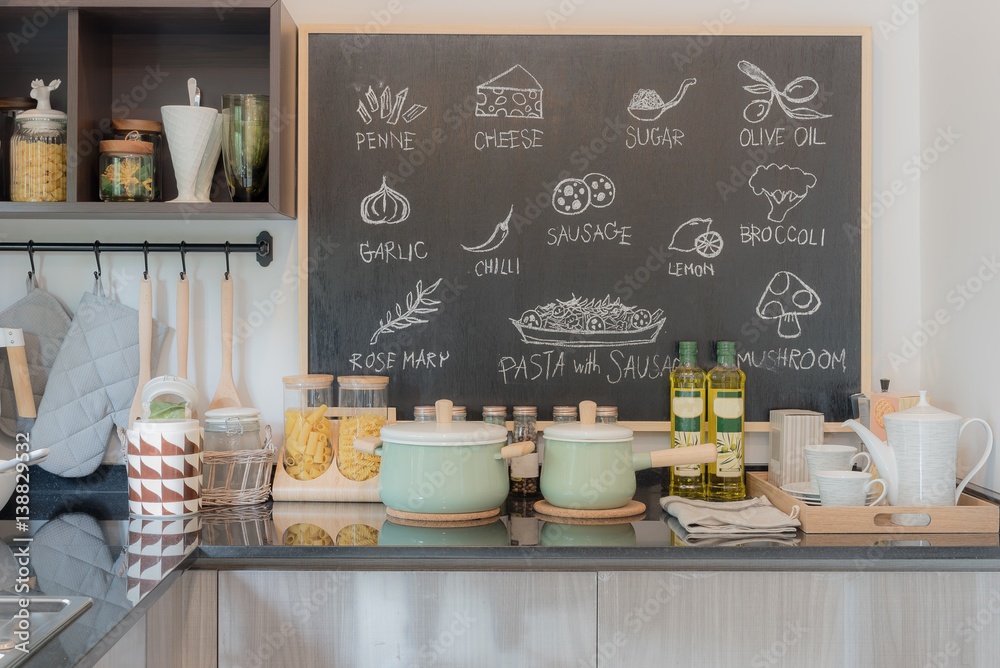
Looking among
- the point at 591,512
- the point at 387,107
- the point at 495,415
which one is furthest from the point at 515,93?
the point at 591,512

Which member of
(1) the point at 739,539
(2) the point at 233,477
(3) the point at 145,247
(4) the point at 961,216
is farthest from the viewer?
(3) the point at 145,247

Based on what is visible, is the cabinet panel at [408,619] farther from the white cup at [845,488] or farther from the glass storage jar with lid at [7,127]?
the glass storage jar with lid at [7,127]

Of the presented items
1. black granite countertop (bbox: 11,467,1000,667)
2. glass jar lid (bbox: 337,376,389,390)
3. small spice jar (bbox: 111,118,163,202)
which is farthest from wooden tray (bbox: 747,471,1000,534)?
small spice jar (bbox: 111,118,163,202)

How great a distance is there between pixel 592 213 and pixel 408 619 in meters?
1.00

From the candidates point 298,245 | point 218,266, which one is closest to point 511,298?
point 298,245

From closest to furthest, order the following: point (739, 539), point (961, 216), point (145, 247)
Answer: point (739, 539), point (961, 216), point (145, 247)

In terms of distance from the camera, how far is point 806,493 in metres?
1.53

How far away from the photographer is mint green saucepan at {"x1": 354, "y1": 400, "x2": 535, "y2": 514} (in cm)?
145

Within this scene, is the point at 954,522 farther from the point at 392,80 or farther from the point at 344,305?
the point at 392,80

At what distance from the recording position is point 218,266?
190 centimetres

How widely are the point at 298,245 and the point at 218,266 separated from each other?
20 cm

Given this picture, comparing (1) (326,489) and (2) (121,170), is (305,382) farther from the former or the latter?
(2) (121,170)

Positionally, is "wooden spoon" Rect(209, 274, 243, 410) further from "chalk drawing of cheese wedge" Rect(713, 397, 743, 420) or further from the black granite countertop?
"chalk drawing of cheese wedge" Rect(713, 397, 743, 420)

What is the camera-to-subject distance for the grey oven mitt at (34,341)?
5.93 ft
